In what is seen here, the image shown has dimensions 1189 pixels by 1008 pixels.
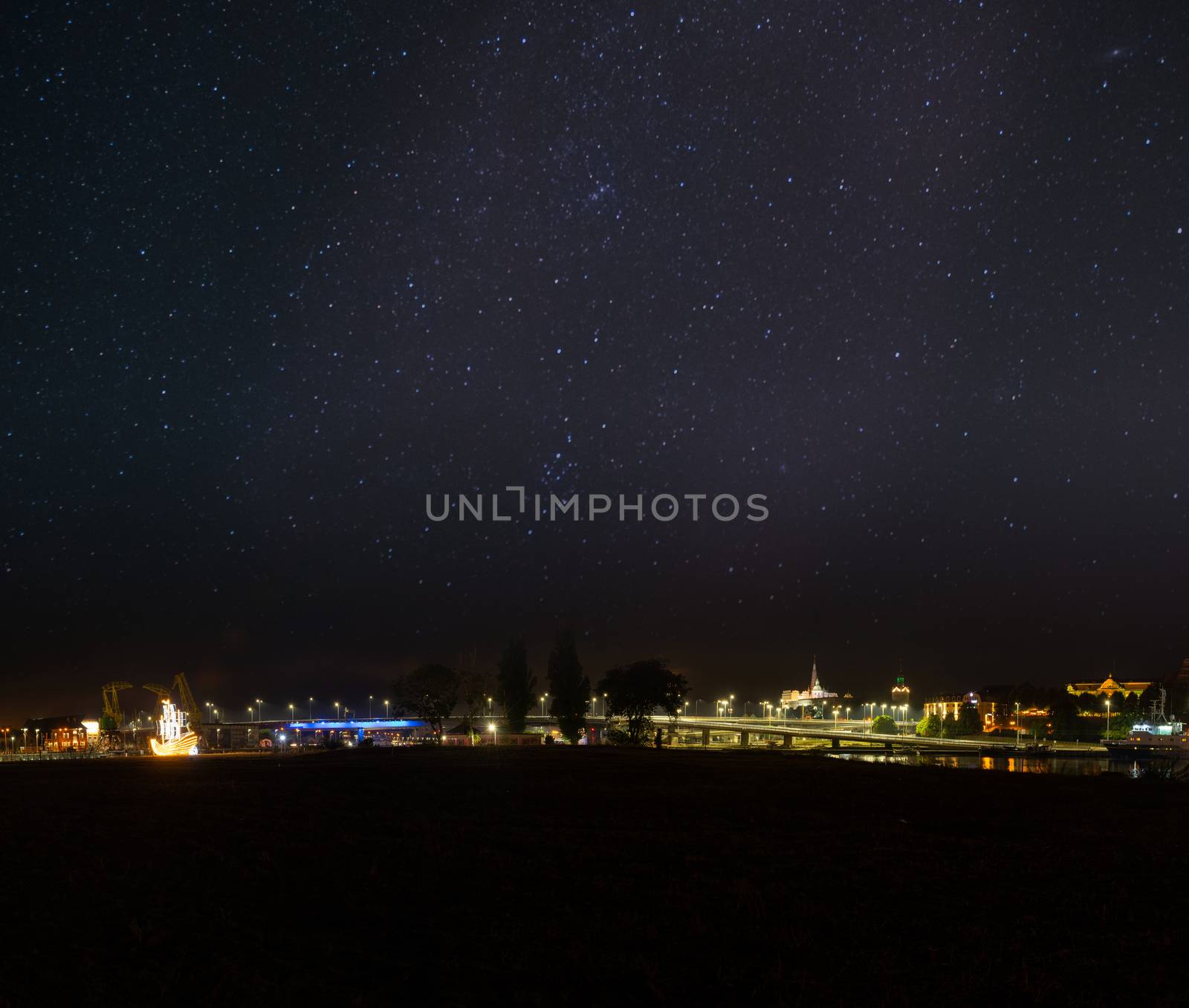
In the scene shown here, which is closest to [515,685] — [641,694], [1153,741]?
[641,694]

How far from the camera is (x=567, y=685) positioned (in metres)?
101

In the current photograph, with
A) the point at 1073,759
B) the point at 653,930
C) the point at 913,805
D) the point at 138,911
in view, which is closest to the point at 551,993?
the point at 653,930

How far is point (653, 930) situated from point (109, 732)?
18033 centimetres

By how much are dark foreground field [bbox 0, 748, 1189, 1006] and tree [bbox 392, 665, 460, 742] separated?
252 ft

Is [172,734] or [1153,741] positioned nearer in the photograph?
[172,734]

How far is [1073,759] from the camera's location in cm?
7419

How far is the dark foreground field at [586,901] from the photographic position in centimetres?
941

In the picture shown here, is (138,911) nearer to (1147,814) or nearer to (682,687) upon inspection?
(1147,814)

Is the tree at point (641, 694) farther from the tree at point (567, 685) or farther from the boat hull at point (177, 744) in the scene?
the boat hull at point (177, 744)

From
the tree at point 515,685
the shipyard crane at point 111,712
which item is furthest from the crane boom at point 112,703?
the tree at point 515,685

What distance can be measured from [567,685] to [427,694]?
14932 mm

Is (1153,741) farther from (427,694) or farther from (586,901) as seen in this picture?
(586,901)

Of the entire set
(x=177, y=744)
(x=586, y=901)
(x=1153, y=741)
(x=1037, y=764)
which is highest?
(x=586, y=901)

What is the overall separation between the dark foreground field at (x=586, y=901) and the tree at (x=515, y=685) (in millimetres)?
89220
